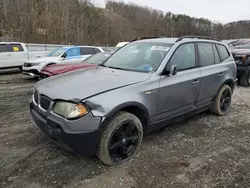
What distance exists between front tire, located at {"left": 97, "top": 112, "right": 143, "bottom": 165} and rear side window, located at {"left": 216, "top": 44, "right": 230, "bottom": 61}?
278 cm

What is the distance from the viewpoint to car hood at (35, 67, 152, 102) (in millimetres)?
2672

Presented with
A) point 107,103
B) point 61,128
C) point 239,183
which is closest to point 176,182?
point 239,183

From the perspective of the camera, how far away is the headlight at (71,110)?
8.33ft

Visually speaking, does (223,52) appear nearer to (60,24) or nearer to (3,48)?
(3,48)

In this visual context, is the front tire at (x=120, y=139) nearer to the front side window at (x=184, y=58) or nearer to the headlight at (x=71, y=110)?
the headlight at (x=71, y=110)

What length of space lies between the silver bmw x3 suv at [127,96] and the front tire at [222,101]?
0.28 metres

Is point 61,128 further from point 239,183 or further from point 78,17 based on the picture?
point 78,17

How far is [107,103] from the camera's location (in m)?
2.64

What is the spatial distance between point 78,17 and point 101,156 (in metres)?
23.6

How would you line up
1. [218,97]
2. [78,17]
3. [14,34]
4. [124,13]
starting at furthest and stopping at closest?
[124,13], [78,17], [14,34], [218,97]

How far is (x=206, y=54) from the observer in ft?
14.1

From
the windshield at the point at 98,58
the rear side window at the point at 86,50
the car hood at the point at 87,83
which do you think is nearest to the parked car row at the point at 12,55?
the rear side window at the point at 86,50

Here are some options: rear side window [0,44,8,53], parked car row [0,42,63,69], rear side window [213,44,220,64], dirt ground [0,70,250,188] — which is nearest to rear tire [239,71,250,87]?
rear side window [213,44,220,64]

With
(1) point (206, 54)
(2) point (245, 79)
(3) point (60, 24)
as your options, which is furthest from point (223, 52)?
(3) point (60, 24)
